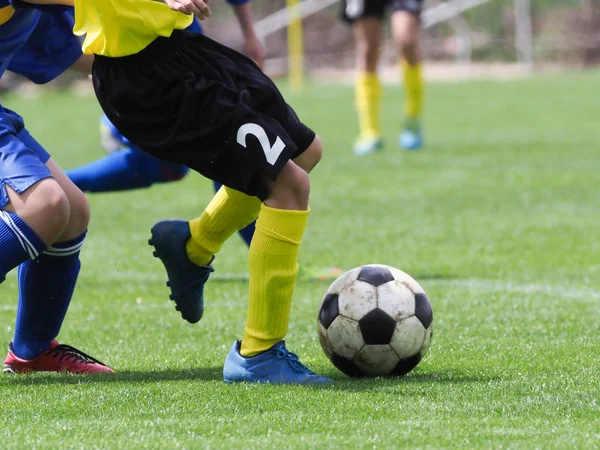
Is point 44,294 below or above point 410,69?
above

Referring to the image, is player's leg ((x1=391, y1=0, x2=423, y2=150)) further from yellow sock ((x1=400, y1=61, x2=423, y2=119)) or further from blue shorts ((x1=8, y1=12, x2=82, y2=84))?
blue shorts ((x1=8, y1=12, x2=82, y2=84))

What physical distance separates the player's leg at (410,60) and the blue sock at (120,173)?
5824 millimetres

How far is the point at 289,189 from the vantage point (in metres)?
3.80

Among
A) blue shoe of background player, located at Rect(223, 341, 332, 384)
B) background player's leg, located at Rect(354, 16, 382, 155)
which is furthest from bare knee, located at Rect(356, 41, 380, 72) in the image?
blue shoe of background player, located at Rect(223, 341, 332, 384)

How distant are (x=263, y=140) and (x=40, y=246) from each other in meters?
0.80

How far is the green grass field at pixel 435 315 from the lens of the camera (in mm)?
3242

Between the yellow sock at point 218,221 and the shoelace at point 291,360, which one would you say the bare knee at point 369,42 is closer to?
the yellow sock at point 218,221

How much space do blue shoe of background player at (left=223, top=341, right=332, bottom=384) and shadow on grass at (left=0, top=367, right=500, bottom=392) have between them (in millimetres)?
79

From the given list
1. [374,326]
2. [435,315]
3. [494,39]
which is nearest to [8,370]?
[374,326]

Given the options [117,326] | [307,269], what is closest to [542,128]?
[307,269]

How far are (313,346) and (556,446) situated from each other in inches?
68.2

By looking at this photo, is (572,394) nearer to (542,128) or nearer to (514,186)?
(514,186)

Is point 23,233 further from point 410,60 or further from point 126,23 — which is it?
point 410,60

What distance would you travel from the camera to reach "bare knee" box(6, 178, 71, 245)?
378cm
